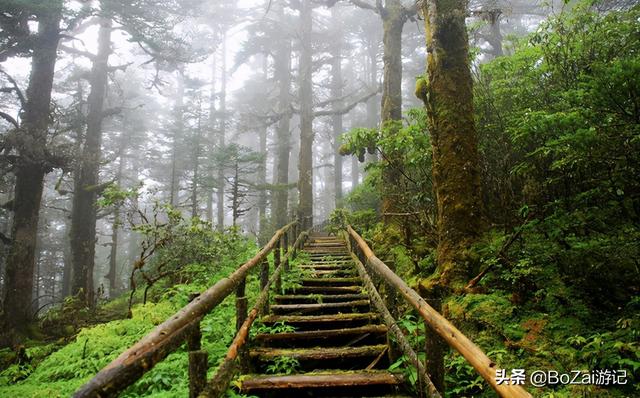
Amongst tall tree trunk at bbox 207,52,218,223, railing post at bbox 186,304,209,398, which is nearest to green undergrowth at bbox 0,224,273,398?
railing post at bbox 186,304,209,398

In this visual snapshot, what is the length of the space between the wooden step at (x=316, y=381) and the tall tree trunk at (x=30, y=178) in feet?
35.2

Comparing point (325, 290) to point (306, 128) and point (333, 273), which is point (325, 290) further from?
point (306, 128)

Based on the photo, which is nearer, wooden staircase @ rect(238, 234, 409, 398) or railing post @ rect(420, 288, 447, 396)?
railing post @ rect(420, 288, 447, 396)

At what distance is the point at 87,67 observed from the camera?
1086 inches

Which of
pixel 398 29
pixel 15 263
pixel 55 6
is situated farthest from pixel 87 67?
pixel 398 29

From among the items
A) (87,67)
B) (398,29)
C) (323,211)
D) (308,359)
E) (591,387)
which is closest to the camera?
(591,387)

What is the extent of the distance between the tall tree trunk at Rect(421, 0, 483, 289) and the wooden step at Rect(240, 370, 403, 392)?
7.57 ft

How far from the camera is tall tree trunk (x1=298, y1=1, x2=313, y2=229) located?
19078 mm

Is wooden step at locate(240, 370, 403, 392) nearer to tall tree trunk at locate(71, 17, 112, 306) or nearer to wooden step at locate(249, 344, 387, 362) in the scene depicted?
wooden step at locate(249, 344, 387, 362)

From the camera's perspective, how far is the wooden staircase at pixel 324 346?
144 inches

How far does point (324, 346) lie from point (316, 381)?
1502mm

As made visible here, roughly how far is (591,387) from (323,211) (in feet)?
161

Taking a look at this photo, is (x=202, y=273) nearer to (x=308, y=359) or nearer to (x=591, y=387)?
(x=308, y=359)

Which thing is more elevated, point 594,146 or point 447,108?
point 447,108
